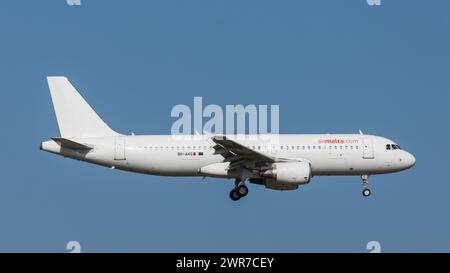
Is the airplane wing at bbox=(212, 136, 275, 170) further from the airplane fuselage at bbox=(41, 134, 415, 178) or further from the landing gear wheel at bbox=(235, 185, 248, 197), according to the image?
the landing gear wheel at bbox=(235, 185, 248, 197)

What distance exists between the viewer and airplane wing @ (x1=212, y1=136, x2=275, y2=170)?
215 feet

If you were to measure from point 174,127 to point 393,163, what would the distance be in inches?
628

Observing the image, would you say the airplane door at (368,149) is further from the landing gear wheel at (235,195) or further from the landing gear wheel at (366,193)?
the landing gear wheel at (235,195)

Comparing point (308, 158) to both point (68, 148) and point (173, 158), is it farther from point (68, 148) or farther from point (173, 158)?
point (68, 148)

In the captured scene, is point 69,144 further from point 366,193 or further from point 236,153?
point 366,193

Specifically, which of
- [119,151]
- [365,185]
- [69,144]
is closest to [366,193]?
[365,185]

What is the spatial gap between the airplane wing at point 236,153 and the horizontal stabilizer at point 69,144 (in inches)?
373

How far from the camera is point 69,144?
224ft

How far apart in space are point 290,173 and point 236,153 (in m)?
4.01

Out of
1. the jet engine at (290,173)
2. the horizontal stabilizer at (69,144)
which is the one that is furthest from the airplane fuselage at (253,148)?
the jet engine at (290,173)

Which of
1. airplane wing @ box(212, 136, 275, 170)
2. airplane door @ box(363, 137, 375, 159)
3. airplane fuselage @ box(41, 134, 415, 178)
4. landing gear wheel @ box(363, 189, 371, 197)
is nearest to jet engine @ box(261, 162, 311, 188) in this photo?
airplane wing @ box(212, 136, 275, 170)

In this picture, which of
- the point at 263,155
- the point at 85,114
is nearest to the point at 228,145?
the point at 263,155

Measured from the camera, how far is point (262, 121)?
67.8m

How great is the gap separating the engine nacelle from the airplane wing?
0.85 metres
